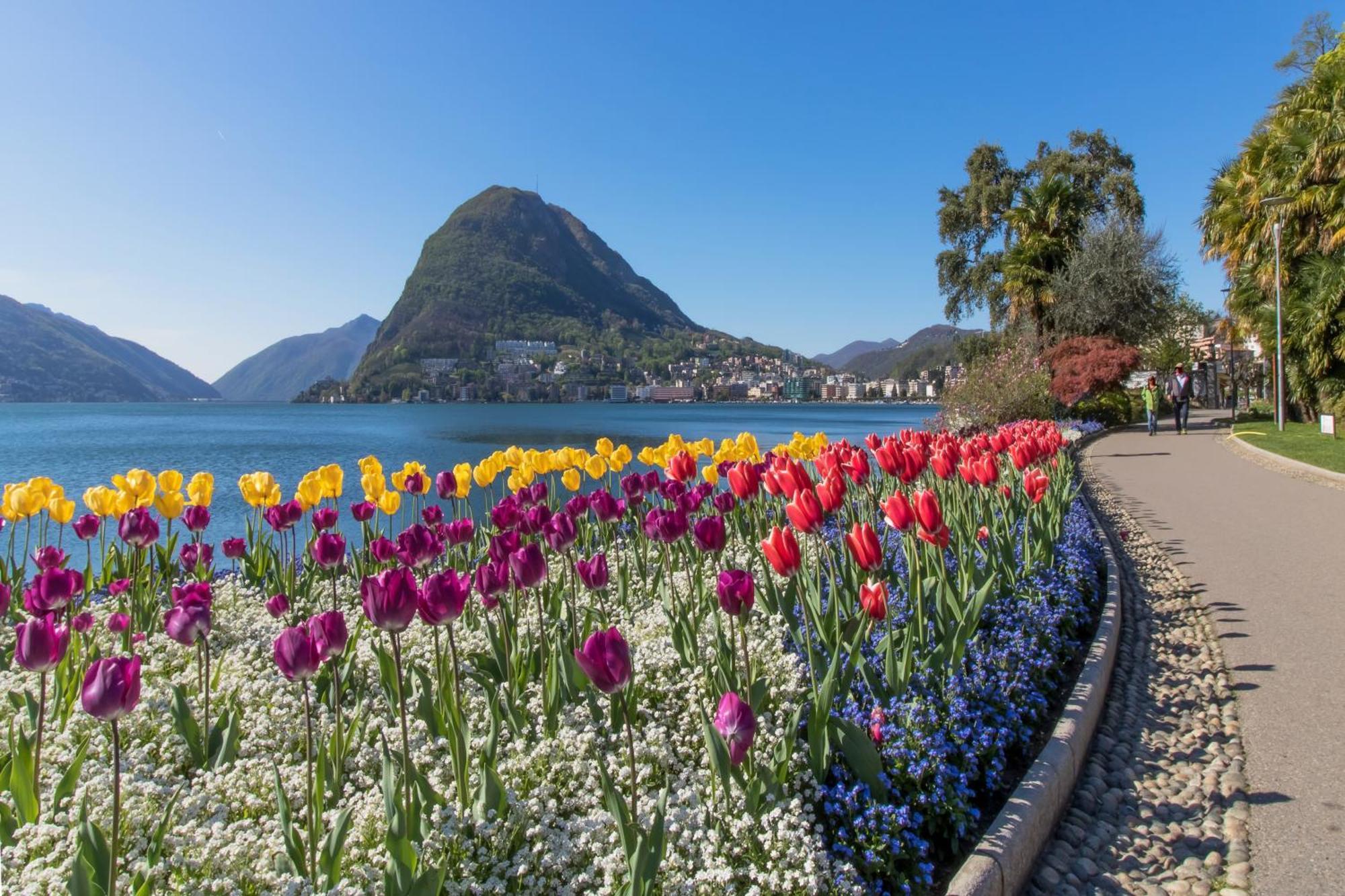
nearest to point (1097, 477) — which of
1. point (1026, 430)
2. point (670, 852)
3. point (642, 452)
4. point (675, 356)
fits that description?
point (1026, 430)

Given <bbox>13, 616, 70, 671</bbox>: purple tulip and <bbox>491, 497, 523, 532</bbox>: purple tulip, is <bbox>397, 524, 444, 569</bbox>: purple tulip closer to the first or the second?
<bbox>491, 497, 523, 532</bbox>: purple tulip

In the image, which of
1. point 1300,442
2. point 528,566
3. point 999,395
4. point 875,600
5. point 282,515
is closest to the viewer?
point 528,566

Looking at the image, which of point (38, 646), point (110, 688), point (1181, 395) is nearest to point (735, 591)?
point (110, 688)

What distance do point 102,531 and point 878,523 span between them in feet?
17.7

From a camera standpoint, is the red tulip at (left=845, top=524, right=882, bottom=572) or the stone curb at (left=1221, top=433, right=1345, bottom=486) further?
the stone curb at (left=1221, top=433, right=1345, bottom=486)

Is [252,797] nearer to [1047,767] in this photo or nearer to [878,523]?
[1047,767]

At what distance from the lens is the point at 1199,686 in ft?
14.4

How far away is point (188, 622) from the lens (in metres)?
2.68

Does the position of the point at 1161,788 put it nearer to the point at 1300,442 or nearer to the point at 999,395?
the point at 1300,442

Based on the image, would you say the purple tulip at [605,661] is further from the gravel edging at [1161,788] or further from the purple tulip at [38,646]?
the gravel edging at [1161,788]

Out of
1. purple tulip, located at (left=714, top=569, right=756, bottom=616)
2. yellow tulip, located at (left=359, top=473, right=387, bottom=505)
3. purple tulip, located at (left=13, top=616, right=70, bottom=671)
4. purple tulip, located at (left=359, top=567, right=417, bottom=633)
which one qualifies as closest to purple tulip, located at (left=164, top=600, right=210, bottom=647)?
purple tulip, located at (left=13, top=616, right=70, bottom=671)

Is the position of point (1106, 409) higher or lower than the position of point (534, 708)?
higher

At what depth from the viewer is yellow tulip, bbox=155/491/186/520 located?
4898 millimetres

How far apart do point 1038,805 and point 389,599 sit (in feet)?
7.66
